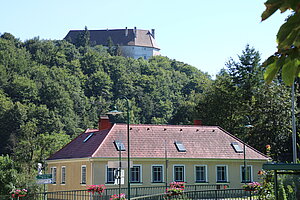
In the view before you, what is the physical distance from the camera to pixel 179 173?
4038 centimetres

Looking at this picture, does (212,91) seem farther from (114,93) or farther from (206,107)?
(114,93)

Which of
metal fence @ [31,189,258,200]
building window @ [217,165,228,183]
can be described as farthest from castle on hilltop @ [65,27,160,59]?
metal fence @ [31,189,258,200]

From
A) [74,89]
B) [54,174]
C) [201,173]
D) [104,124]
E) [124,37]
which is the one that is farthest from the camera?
[124,37]

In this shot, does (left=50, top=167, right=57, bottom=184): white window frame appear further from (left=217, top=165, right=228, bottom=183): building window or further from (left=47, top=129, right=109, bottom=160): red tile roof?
(left=217, top=165, right=228, bottom=183): building window

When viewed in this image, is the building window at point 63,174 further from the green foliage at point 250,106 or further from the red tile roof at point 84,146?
the green foliage at point 250,106

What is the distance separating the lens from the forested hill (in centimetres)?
9350

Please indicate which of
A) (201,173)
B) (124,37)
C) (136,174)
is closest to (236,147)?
(201,173)

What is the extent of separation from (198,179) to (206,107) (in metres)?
26.7

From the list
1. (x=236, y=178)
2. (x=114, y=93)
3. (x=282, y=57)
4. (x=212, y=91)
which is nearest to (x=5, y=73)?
(x=114, y=93)

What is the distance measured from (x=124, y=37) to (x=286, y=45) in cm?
19391

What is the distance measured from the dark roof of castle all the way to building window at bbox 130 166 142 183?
153552 millimetres

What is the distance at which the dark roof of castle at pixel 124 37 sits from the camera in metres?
192

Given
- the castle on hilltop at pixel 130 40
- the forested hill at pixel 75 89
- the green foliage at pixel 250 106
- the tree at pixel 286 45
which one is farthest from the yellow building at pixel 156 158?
the castle on hilltop at pixel 130 40

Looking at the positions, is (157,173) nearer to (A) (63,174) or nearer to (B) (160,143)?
(B) (160,143)
